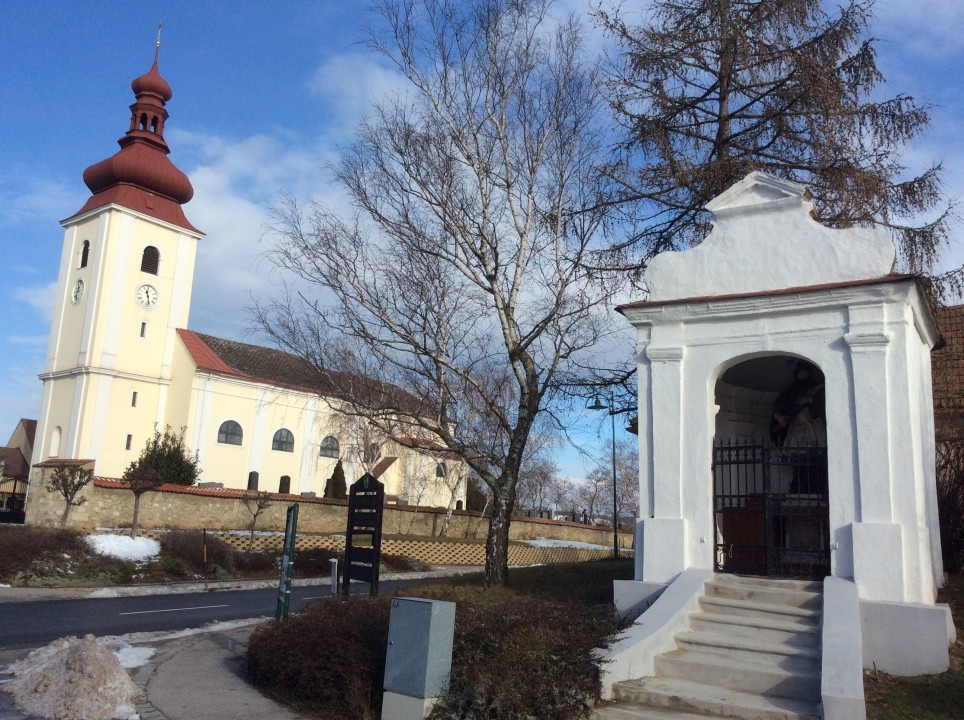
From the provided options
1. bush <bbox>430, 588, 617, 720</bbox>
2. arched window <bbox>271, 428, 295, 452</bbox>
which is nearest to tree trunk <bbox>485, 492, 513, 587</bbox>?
bush <bbox>430, 588, 617, 720</bbox>

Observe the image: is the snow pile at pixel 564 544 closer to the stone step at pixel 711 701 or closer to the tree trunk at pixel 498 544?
the tree trunk at pixel 498 544

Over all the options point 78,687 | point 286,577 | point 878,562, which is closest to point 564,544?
point 286,577

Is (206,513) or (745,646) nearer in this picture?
(745,646)

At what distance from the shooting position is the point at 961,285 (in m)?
14.2

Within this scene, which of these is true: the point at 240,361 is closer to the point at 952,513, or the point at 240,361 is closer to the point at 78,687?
the point at 952,513

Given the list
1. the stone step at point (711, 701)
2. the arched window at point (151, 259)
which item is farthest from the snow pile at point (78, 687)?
the arched window at point (151, 259)

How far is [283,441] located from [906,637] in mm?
43923

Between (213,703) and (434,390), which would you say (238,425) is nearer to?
(434,390)

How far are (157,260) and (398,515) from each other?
22050 mm

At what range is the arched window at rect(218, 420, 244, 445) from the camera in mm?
46438

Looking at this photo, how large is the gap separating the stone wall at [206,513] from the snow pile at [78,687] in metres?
18.2

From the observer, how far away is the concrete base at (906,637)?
8.35 meters

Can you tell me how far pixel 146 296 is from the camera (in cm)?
Answer: 4631

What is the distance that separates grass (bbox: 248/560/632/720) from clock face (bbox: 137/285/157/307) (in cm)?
4075
